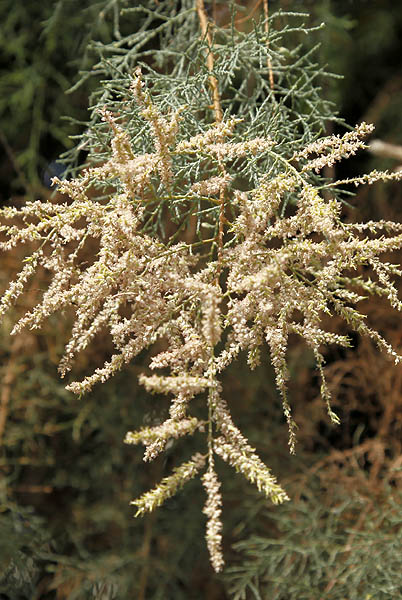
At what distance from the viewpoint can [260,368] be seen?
1363mm

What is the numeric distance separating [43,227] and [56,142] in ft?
3.19

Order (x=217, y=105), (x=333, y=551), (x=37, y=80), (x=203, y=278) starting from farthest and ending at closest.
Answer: (x=37, y=80) → (x=333, y=551) → (x=217, y=105) → (x=203, y=278)

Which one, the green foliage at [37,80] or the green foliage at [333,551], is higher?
the green foliage at [37,80]

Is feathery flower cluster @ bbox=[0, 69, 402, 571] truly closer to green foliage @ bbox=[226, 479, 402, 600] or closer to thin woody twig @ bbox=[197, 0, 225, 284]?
thin woody twig @ bbox=[197, 0, 225, 284]

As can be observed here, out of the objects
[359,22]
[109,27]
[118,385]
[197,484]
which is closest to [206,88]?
[109,27]

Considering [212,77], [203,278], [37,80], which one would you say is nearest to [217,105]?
[212,77]

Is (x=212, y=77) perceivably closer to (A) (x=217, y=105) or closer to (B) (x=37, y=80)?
(A) (x=217, y=105)

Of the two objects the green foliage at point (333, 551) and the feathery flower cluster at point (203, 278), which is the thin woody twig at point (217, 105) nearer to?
the feathery flower cluster at point (203, 278)

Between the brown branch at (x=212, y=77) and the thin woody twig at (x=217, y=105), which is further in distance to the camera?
the brown branch at (x=212, y=77)

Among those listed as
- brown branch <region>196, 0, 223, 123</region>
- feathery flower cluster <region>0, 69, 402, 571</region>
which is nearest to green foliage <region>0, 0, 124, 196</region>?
brown branch <region>196, 0, 223, 123</region>

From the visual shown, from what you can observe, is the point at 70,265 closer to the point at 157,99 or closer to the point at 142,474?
the point at 157,99

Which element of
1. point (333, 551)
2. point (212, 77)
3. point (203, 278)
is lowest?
point (333, 551)

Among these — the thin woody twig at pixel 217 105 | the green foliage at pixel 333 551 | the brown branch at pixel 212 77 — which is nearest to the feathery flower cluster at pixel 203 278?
the thin woody twig at pixel 217 105

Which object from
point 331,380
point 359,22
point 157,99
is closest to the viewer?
point 157,99
